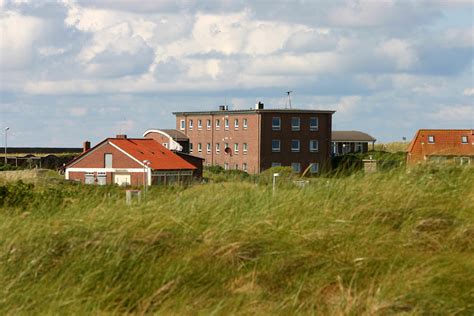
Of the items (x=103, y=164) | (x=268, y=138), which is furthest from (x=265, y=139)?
(x=103, y=164)

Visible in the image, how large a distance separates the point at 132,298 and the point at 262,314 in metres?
1.09

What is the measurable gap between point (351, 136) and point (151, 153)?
46.2 m

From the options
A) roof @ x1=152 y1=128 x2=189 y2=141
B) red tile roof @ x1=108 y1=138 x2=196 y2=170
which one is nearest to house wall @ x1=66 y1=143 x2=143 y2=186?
red tile roof @ x1=108 y1=138 x2=196 y2=170

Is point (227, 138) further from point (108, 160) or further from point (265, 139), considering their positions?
point (108, 160)

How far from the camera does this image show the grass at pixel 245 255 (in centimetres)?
688

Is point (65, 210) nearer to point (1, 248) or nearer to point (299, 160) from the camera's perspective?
point (1, 248)

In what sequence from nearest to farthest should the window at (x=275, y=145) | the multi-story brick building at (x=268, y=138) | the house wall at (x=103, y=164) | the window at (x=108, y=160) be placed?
the house wall at (x=103, y=164) → the window at (x=108, y=160) → the multi-story brick building at (x=268, y=138) → the window at (x=275, y=145)

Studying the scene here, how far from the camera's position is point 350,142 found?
110m

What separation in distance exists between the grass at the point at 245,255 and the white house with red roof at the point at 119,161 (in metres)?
57.6

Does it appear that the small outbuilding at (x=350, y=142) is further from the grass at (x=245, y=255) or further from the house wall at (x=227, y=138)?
the grass at (x=245, y=255)

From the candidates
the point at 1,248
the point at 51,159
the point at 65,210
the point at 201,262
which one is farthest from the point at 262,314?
the point at 51,159

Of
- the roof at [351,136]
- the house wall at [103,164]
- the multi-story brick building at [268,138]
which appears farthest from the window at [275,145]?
the house wall at [103,164]

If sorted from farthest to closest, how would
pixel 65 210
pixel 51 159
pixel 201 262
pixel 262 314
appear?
pixel 51 159 → pixel 65 210 → pixel 201 262 → pixel 262 314

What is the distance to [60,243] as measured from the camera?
25.0 ft
